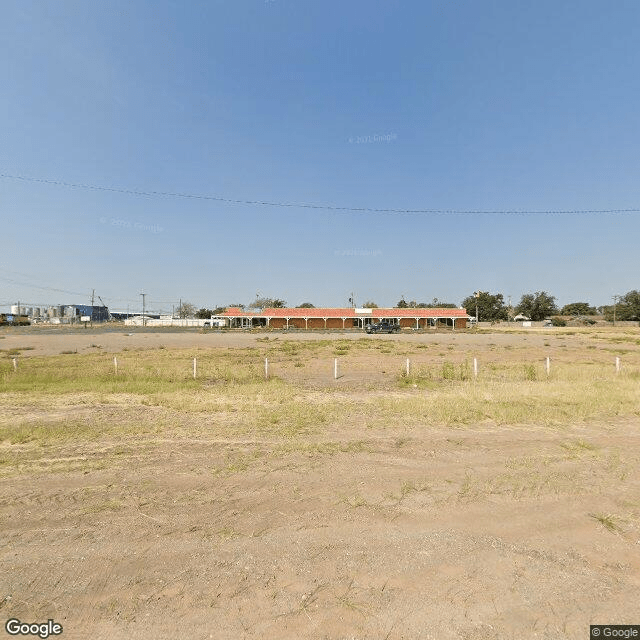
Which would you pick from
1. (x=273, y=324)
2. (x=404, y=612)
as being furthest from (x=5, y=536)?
(x=273, y=324)

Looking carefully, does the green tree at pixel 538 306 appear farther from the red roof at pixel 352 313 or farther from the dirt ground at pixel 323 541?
the dirt ground at pixel 323 541

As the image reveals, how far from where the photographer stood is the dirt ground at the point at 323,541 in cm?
254

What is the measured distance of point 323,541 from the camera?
347 cm

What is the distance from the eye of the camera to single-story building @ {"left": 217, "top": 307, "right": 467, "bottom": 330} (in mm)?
80938

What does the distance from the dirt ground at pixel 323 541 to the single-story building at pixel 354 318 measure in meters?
75.0

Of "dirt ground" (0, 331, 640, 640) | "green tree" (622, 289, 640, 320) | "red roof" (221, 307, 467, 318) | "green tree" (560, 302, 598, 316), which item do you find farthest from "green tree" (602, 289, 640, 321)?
"dirt ground" (0, 331, 640, 640)

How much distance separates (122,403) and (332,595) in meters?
9.35

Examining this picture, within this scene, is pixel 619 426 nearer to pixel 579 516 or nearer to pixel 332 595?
pixel 579 516

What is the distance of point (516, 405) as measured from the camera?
9.30 m

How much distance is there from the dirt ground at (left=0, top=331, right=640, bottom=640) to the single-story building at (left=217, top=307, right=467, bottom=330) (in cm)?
A: 7499

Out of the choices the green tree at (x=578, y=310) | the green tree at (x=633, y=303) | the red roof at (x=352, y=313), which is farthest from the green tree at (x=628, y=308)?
the red roof at (x=352, y=313)

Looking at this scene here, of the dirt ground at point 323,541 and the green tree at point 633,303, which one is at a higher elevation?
the green tree at point 633,303

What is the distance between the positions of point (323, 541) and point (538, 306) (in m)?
145

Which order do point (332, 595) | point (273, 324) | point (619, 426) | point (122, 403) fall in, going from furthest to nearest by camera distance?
point (273, 324) < point (122, 403) < point (619, 426) < point (332, 595)
